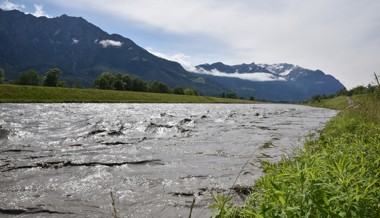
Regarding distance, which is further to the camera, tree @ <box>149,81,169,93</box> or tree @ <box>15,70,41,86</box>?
tree @ <box>149,81,169,93</box>

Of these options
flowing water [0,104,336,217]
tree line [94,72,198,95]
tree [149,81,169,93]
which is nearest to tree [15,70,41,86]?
tree line [94,72,198,95]

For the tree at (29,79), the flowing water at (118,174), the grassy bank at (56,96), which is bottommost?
the flowing water at (118,174)

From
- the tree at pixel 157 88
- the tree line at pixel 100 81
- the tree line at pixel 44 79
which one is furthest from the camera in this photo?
the tree at pixel 157 88

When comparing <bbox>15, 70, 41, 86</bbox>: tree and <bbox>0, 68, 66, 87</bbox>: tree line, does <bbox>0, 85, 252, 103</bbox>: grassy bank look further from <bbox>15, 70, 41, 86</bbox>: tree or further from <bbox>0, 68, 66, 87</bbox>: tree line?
<bbox>15, 70, 41, 86</bbox>: tree

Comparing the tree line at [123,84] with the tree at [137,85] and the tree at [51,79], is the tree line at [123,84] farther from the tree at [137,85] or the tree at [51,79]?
the tree at [51,79]

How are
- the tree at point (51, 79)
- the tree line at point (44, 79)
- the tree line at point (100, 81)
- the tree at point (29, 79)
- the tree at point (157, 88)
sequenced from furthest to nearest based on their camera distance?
the tree at point (157, 88), the tree at point (29, 79), the tree line at point (100, 81), the tree line at point (44, 79), the tree at point (51, 79)

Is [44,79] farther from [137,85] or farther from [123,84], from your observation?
[137,85]

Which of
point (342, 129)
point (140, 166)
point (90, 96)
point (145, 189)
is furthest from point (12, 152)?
point (90, 96)

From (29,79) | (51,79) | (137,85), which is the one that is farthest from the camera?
(137,85)

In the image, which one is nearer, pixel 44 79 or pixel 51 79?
pixel 51 79

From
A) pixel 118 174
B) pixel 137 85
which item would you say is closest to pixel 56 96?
pixel 118 174

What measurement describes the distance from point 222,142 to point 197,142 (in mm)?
1523

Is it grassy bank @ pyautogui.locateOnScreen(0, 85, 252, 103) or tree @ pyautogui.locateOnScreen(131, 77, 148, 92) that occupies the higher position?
tree @ pyautogui.locateOnScreen(131, 77, 148, 92)

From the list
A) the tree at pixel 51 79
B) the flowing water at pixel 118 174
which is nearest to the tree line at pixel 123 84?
the tree at pixel 51 79
